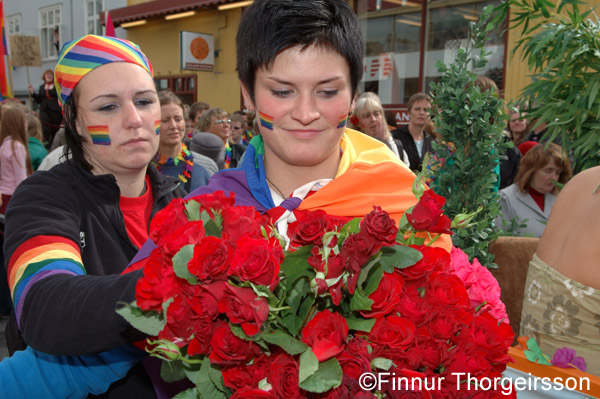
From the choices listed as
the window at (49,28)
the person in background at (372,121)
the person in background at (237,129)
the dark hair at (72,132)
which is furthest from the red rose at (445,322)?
the window at (49,28)

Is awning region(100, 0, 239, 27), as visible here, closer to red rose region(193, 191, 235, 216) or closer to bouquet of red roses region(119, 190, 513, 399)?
red rose region(193, 191, 235, 216)

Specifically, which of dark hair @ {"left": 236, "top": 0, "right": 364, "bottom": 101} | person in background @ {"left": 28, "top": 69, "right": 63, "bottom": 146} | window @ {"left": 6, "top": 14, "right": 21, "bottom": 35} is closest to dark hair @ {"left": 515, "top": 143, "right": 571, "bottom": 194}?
dark hair @ {"left": 236, "top": 0, "right": 364, "bottom": 101}

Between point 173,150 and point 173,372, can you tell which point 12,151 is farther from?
point 173,372

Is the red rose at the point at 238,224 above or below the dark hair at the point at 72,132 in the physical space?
below

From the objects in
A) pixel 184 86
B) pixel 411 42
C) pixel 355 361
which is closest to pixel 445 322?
pixel 355 361

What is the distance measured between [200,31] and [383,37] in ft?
19.4

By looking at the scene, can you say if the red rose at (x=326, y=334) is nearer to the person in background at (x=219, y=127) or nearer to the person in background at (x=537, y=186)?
the person in background at (x=537, y=186)

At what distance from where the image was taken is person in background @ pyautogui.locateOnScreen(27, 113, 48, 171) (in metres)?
6.81

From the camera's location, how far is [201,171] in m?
4.51

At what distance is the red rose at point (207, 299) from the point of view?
0.96m

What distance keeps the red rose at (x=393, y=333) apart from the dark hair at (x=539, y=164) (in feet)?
13.4

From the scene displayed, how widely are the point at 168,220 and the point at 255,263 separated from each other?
25 cm

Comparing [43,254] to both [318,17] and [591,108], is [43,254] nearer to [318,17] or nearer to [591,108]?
[318,17]

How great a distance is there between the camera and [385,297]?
3.17 ft
